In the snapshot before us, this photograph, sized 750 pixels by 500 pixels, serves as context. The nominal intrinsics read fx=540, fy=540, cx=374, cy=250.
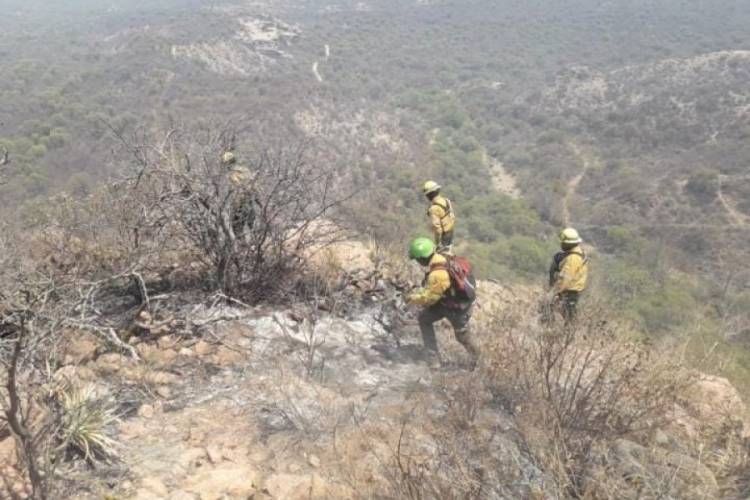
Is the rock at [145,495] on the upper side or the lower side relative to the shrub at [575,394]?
lower

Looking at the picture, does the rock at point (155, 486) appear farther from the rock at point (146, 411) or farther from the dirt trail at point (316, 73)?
the dirt trail at point (316, 73)

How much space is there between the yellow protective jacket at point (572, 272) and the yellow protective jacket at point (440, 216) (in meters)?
1.71

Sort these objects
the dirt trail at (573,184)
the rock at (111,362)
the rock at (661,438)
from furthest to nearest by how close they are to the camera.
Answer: the dirt trail at (573,184)
the rock at (111,362)
the rock at (661,438)

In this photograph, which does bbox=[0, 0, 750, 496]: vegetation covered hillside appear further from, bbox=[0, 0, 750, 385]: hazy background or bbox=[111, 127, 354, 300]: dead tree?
bbox=[0, 0, 750, 385]: hazy background

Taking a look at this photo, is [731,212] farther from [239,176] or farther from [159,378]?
[159,378]

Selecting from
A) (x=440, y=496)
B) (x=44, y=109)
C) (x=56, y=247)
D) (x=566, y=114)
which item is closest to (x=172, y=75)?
(x=44, y=109)

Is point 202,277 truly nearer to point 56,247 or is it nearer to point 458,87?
point 56,247

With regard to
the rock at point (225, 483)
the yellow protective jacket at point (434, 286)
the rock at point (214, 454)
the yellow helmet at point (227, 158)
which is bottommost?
the rock at point (214, 454)

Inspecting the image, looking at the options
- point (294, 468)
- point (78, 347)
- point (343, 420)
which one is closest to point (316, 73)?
point (78, 347)

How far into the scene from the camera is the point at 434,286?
3998 millimetres

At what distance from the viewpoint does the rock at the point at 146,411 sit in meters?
3.35

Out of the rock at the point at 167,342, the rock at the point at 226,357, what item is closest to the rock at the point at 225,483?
the rock at the point at 226,357

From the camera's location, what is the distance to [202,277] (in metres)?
4.95

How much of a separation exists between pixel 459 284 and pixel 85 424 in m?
2.57
